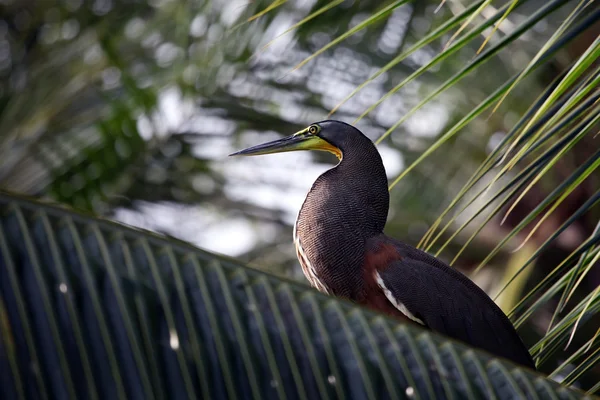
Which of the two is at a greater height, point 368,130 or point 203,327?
point 368,130

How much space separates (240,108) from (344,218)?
391 cm

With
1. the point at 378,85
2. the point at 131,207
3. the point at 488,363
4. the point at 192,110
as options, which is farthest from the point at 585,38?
the point at 488,363

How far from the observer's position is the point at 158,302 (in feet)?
6.30

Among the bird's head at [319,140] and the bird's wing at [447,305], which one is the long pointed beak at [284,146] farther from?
the bird's wing at [447,305]

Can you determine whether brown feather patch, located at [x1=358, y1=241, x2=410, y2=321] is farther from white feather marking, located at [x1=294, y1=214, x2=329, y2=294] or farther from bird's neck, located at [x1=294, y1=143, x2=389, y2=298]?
white feather marking, located at [x1=294, y1=214, x2=329, y2=294]

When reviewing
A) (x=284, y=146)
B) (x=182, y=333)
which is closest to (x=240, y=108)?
(x=284, y=146)

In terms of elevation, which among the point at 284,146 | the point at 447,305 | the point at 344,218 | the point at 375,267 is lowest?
the point at 447,305

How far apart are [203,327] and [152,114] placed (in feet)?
15.3

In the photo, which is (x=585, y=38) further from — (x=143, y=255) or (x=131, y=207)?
(x=143, y=255)

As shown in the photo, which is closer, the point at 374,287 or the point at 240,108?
the point at 374,287

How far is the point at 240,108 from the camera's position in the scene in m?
7.17

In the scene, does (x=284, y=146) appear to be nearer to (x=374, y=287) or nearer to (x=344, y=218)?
(x=344, y=218)

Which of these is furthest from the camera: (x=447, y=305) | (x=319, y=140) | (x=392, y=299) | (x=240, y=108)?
(x=240, y=108)

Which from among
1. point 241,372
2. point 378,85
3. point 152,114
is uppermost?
point 378,85
